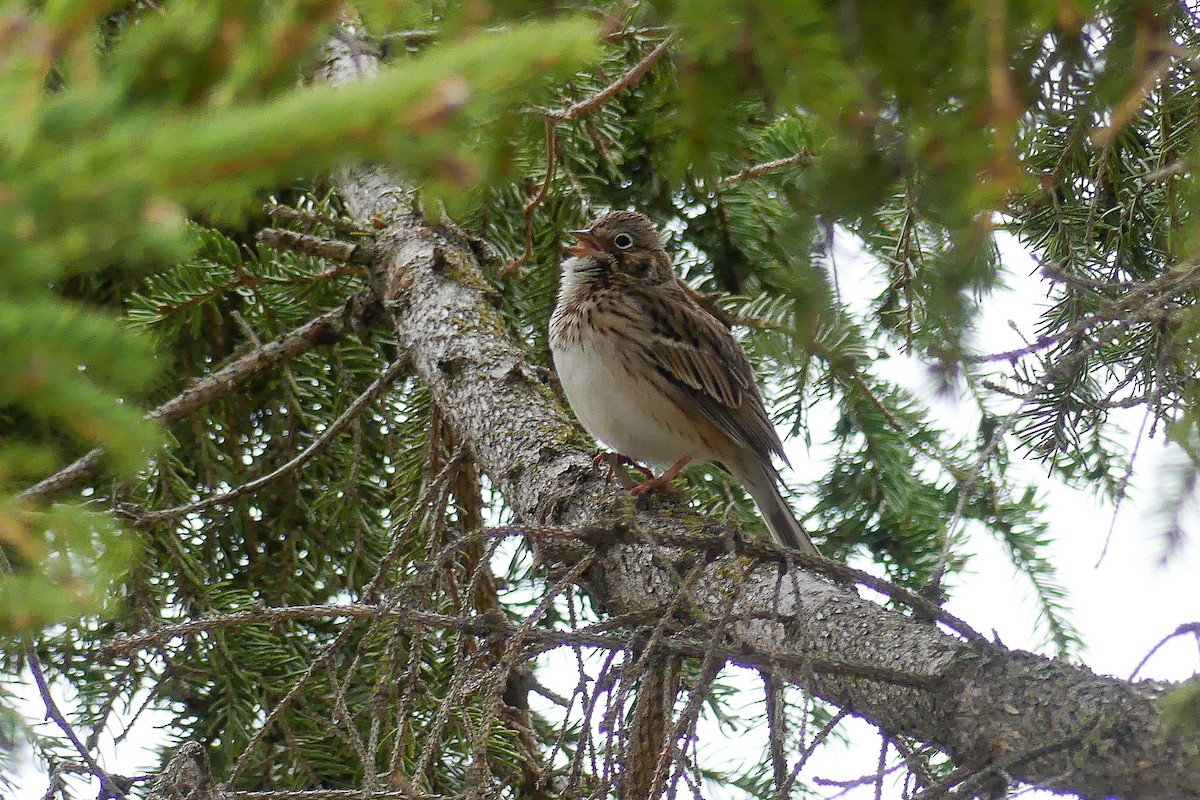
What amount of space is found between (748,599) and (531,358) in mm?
1673

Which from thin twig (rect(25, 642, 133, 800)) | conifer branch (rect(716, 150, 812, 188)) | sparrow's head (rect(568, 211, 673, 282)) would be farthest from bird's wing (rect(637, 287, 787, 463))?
thin twig (rect(25, 642, 133, 800))

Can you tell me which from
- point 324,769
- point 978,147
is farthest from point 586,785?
point 978,147

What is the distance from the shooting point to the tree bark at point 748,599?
5.88ft

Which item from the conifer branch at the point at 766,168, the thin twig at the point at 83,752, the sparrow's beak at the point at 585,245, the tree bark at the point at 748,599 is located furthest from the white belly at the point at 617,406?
the thin twig at the point at 83,752

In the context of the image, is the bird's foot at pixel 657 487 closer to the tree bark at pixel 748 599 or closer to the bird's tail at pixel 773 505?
the tree bark at pixel 748 599

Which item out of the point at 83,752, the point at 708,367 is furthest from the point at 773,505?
the point at 83,752

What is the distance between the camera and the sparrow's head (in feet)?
13.4

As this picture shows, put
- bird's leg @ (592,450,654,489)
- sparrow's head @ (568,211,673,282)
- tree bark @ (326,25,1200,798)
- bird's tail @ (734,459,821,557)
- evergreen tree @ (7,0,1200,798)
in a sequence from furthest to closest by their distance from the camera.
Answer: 1. sparrow's head @ (568,211,673,282)
2. bird's tail @ (734,459,821,557)
3. bird's leg @ (592,450,654,489)
4. tree bark @ (326,25,1200,798)
5. evergreen tree @ (7,0,1200,798)

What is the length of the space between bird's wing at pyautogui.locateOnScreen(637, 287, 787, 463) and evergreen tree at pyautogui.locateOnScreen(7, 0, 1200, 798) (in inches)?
9.3

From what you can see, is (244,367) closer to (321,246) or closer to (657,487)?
(321,246)

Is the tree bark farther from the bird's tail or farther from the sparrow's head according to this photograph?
the bird's tail

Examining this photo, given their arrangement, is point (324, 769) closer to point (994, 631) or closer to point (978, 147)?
point (994, 631)

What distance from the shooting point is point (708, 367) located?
4.26 meters

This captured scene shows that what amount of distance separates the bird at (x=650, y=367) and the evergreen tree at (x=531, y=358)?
0.12 m
